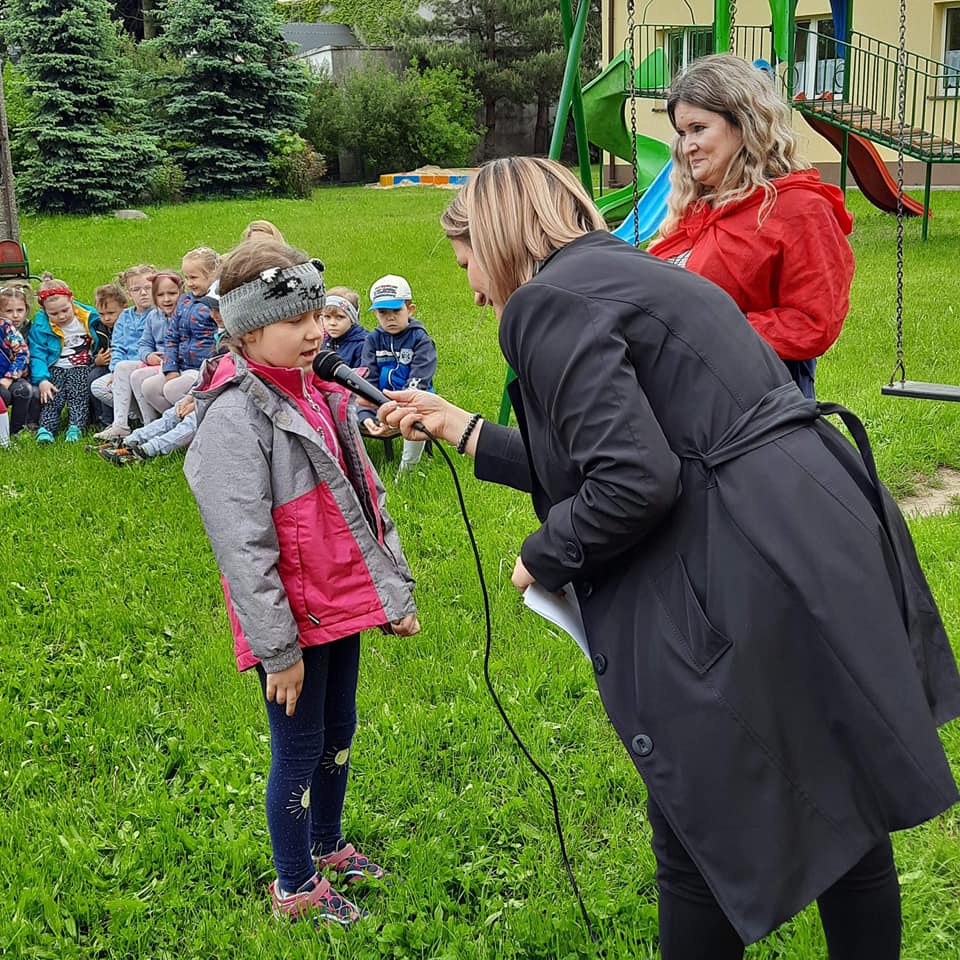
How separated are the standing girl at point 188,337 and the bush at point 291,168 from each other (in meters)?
17.2

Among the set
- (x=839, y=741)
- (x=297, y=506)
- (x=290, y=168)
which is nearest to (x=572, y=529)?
(x=839, y=741)

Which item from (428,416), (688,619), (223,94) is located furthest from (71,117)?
(688,619)

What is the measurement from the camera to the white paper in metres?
2.17

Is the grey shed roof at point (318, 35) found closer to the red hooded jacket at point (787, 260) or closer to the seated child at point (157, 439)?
the seated child at point (157, 439)

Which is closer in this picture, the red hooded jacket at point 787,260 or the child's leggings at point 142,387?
the red hooded jacket at point 787,260

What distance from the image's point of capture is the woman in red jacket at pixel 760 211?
11.5 ft

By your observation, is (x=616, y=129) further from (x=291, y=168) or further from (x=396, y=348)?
(x=291, y=168)

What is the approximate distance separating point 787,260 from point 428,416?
1.60 metres

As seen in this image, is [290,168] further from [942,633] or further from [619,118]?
[942,633]

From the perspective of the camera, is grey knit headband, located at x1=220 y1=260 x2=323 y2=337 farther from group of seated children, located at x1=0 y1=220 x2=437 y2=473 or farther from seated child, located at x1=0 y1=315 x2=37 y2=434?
seated child, located at x1=0 y1=315 x2=37 y2=434

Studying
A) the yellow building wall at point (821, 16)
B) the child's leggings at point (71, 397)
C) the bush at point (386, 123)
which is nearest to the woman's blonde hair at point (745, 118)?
the child's leggings at point (71, 397)

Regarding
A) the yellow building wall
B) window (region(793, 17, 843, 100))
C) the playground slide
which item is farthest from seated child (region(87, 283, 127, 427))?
window (region(793, 17, 843, 100))

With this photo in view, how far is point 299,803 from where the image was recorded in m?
2.79

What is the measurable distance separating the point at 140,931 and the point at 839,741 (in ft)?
6.31
